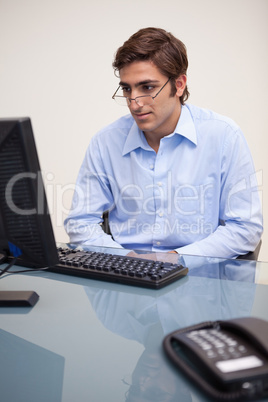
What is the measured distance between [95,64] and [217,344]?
2.88m

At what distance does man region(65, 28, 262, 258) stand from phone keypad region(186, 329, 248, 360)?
0.99m

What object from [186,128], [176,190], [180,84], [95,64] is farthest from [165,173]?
[95,64]

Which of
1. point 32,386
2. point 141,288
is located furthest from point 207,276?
point 32,386

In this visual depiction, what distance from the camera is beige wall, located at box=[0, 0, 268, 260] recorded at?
9.35 ft

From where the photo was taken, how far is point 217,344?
23.3 inches

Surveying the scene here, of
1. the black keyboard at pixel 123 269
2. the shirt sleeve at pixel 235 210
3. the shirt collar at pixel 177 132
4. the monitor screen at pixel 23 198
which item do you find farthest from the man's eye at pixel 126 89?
the monitor screen at pixel 23 198

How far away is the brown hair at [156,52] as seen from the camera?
5.65ft

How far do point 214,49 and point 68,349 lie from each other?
2.63m

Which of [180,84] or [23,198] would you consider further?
[180,84]

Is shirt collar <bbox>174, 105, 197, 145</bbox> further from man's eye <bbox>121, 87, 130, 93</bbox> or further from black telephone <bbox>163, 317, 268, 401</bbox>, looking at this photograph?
black telephone <bbox>163, 317, 268, 401</bbox>

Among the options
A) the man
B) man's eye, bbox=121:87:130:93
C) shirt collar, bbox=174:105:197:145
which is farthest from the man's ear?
man's eye, bbox=121:87:130:93

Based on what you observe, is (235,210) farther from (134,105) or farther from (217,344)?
(217,344)

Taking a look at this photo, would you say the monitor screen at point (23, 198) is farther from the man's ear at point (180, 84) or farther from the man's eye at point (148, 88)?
the man's ear at point (180, 84)

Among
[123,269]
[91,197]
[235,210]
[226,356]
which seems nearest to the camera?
[226,356]
